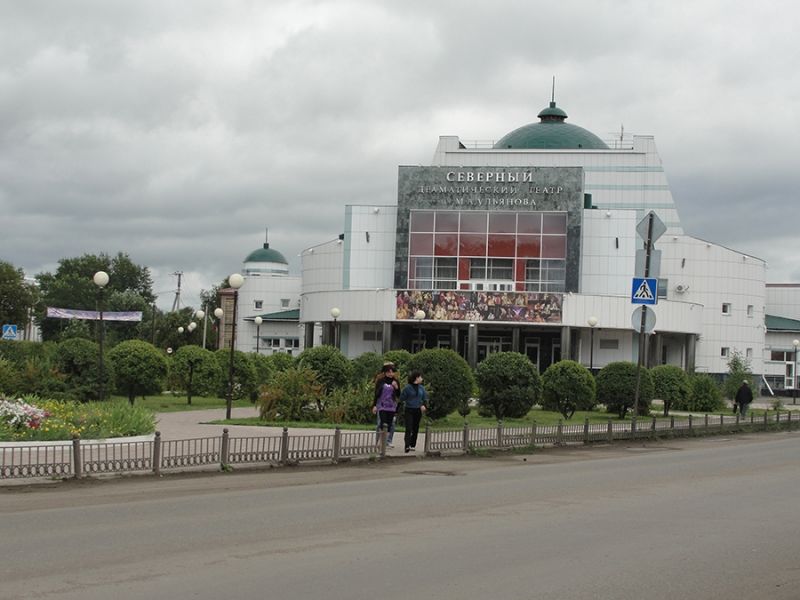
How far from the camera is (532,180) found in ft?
204

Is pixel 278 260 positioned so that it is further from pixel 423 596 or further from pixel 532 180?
pixel 423 596

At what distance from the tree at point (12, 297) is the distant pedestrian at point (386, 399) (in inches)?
2788

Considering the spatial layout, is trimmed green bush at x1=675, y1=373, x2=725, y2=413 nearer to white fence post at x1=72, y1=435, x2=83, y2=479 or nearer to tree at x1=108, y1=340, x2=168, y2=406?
tree at x1=108, y1=340, x2=168, y2=406

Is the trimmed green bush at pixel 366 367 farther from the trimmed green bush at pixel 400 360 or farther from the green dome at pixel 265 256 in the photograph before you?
the green dome at pixel 265 256

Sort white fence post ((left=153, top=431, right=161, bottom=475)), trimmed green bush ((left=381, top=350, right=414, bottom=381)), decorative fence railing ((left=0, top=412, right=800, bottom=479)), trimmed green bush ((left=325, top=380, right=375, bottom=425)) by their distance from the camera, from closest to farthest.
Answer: decorative fence railing ((left=0, top=412, right=800, bottom=479)) < white fence post ((left=153, top=431, right=161, bottom=475)) < trimmed green bush ((left=325, top=380, right=375, bottom=425)) < trimmed green bush ((left=381, top=350, right=414, bottom=381))

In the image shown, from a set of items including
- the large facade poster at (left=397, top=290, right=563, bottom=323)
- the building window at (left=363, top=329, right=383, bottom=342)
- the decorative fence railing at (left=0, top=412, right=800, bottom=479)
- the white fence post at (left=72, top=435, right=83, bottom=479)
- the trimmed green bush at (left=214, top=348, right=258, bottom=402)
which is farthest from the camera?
the building window at (left=363, top=329, right=383, bottom=342)

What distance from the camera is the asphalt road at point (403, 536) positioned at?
795 centimetres

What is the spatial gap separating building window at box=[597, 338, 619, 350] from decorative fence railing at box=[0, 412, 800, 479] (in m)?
35.0

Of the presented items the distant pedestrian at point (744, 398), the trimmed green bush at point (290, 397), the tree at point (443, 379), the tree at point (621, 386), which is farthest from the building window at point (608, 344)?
the trimmed green bush at point (290, 397)

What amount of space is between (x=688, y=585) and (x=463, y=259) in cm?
5551

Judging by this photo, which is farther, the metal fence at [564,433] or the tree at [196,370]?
the tree at [196,370]

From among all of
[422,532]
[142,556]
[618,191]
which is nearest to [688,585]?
[422,532]

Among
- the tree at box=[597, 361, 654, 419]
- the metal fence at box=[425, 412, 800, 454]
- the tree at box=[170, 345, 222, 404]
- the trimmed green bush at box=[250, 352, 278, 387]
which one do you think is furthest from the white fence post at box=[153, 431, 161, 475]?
the trimmed green bush at box=[250, 352, 278, 387]

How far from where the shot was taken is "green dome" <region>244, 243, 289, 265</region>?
3688 inches
